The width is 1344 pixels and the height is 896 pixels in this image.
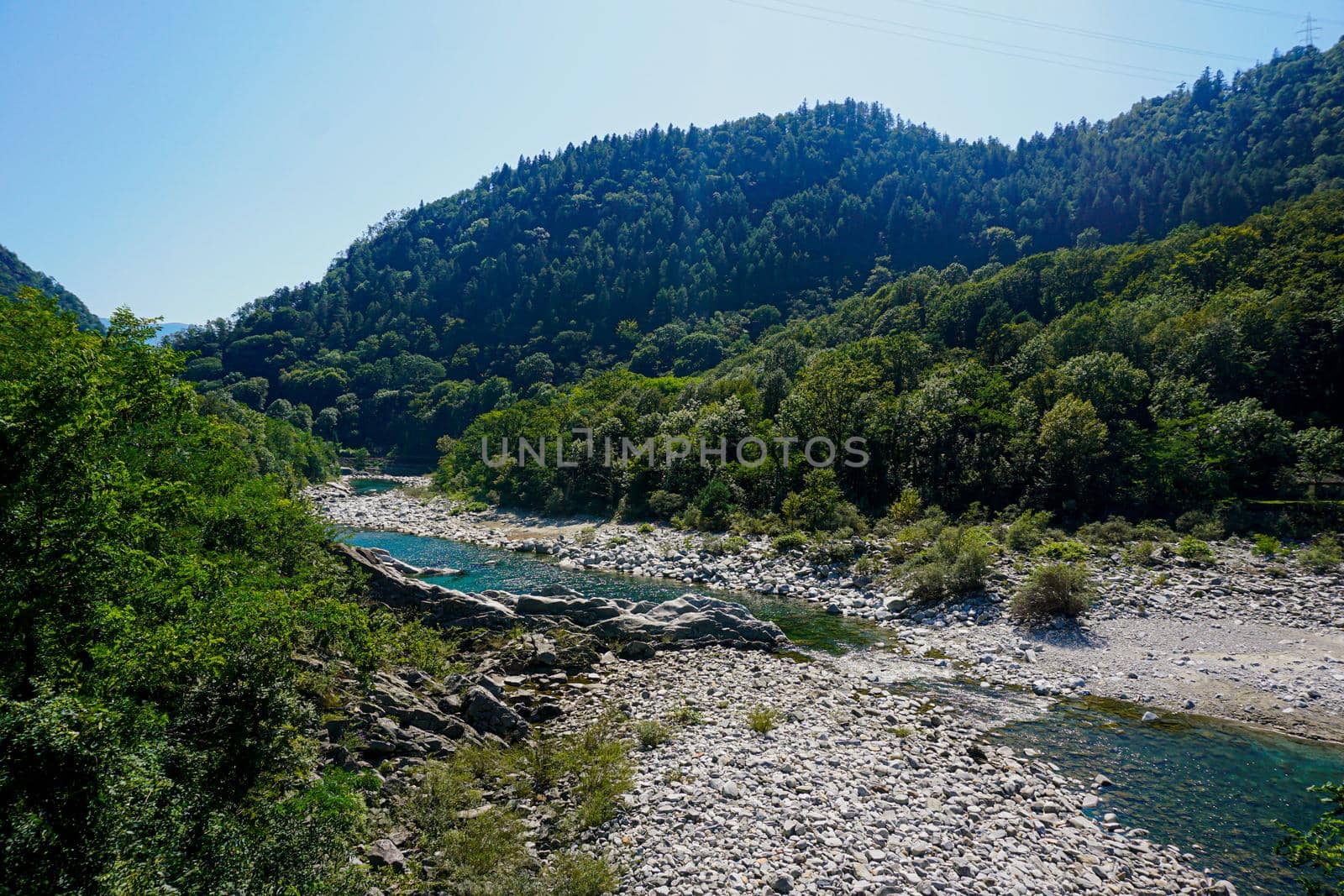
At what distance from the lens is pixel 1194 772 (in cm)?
1332

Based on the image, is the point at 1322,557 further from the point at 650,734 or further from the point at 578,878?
the point at 578,878

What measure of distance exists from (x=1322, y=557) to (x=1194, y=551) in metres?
Result: 3.96

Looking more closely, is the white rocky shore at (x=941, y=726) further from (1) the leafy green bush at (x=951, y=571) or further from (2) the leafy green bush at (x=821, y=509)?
(2) the leafy green bush at (x=821, y=509)

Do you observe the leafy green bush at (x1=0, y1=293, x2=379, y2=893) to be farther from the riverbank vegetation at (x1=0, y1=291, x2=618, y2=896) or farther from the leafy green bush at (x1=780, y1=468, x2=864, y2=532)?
the leafy green bush at (x1=780, y1=468, x2=864, y2=532)

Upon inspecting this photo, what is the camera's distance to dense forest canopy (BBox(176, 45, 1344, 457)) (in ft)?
331

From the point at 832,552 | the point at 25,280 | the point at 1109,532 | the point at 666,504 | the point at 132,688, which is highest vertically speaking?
the point at 25,280

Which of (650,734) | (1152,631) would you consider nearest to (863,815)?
(650,734)

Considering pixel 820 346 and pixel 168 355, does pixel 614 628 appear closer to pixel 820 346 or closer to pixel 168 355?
pixel 168 355

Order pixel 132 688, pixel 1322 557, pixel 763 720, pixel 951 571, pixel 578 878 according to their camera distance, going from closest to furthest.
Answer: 1. pixel 132 688
2. pixel 578 878
3. pixel 763 720
4. pixel 1322 557
5. pixel 951 571

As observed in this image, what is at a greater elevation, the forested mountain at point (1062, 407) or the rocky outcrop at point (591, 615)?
the forested mountain at point (1062, 407)

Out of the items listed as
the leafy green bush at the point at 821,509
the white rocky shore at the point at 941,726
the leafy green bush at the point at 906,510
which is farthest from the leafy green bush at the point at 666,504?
the white rocky shore at the point at 941,726

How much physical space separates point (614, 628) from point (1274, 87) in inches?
6241

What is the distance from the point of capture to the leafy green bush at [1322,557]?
24.7 m

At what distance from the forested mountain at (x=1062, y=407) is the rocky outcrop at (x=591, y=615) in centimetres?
1637
